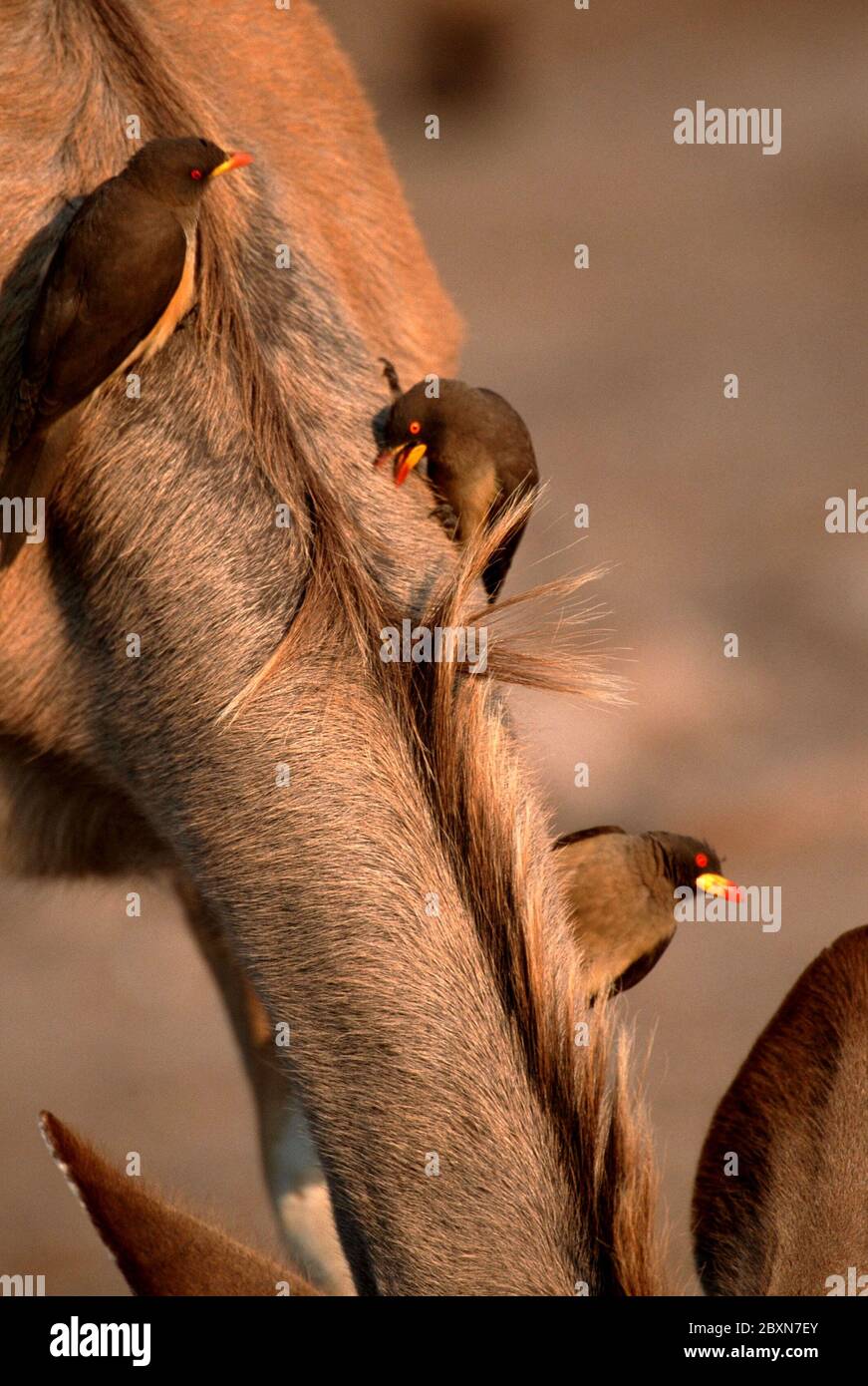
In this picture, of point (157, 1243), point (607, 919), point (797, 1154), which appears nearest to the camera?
point (157, 1243)

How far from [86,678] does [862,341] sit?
9.30 meters

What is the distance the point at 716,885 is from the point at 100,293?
1714mm

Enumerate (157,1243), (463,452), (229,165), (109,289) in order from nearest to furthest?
(157,1243) → (109,289) → (229,165) → (463,452)

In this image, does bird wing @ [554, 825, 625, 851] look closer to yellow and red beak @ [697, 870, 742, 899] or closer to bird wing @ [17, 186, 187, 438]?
yellow and red beak @ [697, 870, 742, 899]

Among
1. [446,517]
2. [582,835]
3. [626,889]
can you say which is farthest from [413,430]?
[626,889]

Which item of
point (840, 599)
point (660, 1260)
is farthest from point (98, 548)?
point (840, 599)

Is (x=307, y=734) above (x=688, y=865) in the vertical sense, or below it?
above

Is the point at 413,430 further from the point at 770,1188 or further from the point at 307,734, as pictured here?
the point at 770,1188

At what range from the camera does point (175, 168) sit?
2.97m

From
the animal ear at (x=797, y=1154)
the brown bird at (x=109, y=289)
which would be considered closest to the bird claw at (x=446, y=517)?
the brown bird at (x=109, y=289)

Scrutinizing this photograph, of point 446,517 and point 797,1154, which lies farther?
point 446,517

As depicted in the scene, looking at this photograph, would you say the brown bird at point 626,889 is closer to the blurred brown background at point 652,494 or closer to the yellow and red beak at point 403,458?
the blurred brown background at point 652,494

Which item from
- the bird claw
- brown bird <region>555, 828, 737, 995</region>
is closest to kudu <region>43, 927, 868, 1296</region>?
brown bird <region>555, 828, 737, 995</region>
